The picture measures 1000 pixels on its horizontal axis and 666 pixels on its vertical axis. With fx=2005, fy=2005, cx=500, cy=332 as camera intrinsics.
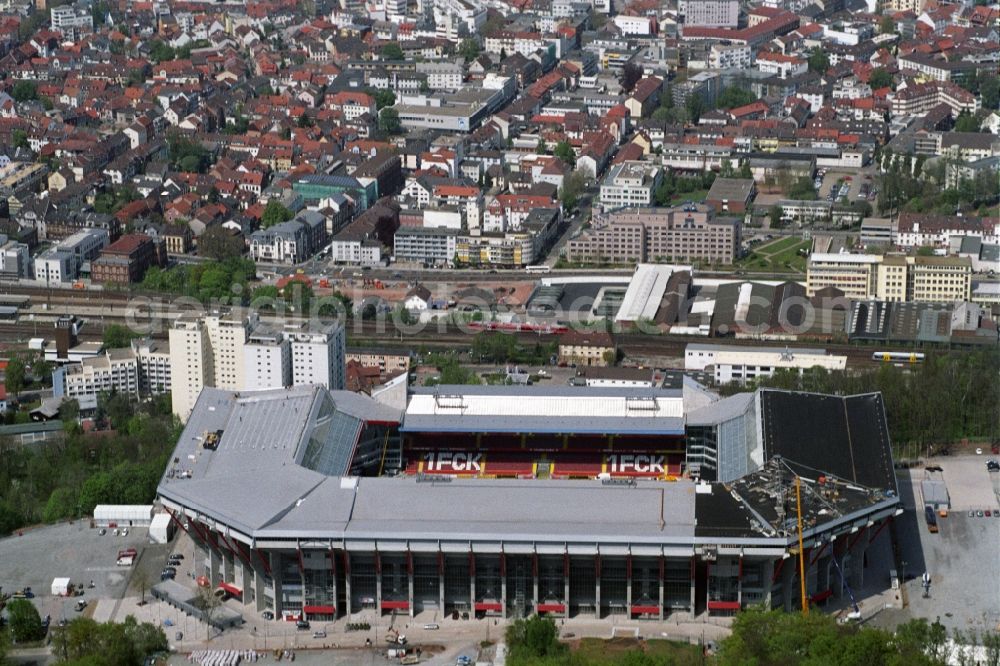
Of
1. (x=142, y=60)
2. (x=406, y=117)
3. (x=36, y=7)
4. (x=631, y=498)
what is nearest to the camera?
(x=631, y=498)

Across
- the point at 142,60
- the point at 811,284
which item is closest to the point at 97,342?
the point at 811,284

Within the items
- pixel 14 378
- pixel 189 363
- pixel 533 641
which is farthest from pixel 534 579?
pixel 14 378

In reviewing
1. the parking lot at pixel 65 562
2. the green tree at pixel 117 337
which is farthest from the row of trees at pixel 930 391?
the green tree at pixel 117 337

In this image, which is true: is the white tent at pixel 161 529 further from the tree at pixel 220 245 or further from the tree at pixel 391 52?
the tree at pixel 391 52

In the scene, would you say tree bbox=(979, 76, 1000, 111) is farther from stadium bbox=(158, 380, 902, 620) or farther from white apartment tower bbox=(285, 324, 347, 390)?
stadium bbox=(158, 380, 902, 620)

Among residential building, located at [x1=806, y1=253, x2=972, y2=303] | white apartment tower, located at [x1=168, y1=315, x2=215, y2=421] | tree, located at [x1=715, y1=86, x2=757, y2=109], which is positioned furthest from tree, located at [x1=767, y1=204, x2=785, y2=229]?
white apartment tower, located at [x1=168, y1=315, x2=215, y2=421]

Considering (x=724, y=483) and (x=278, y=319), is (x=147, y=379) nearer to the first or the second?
(x=278, y=319)
